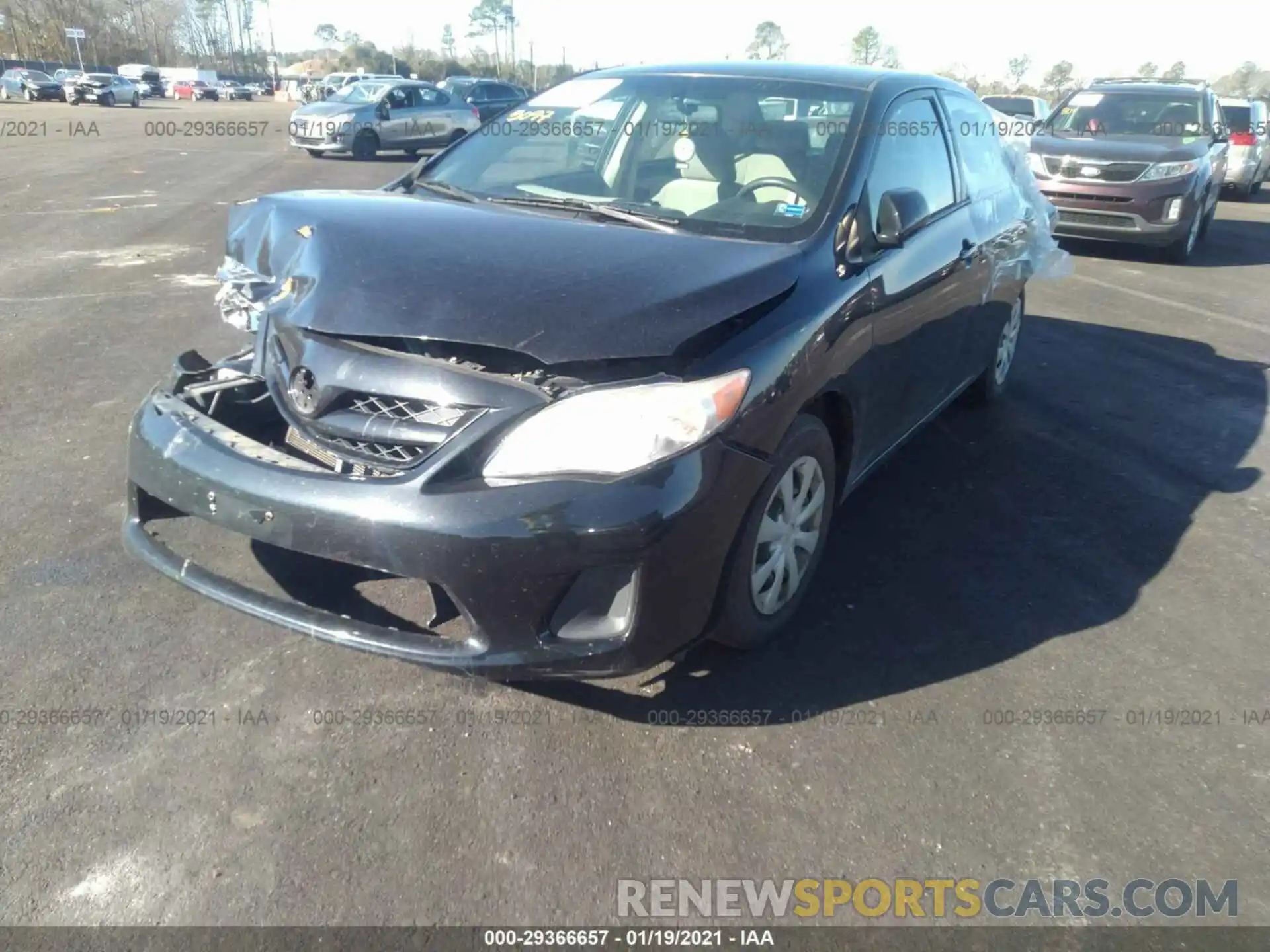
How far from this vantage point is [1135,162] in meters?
10.0

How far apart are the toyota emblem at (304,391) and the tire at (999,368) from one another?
368 cm

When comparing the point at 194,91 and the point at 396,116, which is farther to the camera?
the point at 194,91

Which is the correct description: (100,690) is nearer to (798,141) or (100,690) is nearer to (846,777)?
(846,777)

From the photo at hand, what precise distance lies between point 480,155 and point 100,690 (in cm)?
244

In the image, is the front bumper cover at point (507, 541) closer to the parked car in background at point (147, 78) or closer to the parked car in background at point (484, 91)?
the parked car in background at point (484, 91)

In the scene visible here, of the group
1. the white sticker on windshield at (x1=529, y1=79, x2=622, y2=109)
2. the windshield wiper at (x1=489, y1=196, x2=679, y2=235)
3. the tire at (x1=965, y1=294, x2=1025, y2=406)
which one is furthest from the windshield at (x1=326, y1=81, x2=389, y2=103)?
A: the windshield wiper at (x1=489, y1=196, x2=679, y2=235)

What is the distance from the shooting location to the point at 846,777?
2.54 meters

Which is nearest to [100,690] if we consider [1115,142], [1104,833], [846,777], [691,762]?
[691,762]

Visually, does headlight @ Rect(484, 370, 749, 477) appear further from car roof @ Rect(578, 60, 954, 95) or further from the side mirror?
car roof @ Rect(578, 60, 954, 95)

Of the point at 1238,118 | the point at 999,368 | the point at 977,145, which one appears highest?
the point at 977,145

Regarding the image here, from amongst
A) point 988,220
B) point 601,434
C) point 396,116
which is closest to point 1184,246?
→ point 988,220

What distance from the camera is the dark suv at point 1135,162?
9984mm

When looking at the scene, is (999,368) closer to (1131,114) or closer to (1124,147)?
(1124,147)

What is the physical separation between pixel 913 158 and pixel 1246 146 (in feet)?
54.1
